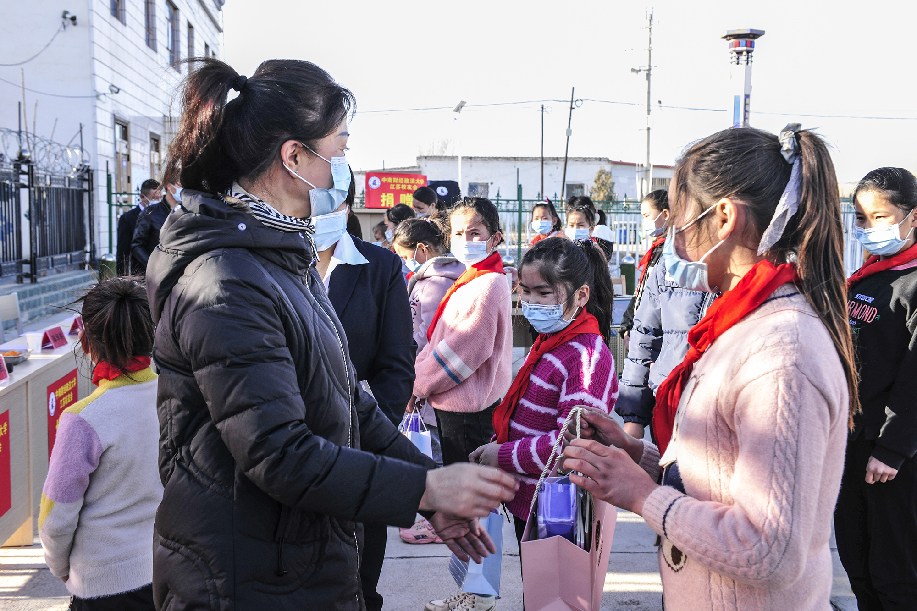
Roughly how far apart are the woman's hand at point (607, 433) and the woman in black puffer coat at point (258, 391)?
0.39m

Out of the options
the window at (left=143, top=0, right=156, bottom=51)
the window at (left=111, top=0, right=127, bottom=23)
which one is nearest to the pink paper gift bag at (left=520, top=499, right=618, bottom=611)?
the window at (left=111, top=0, right=127, bottom=23)

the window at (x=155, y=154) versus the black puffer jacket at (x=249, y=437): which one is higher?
the window at (x=155, y=154)

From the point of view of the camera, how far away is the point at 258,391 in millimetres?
1474

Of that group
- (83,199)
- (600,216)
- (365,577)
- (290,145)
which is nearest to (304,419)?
(290,145)

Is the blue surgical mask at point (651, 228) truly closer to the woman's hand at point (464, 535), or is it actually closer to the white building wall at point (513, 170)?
the woman's hand at point (464, 535)

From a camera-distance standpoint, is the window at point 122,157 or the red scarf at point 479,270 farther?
the window at point 122,157

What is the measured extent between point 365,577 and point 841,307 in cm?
233

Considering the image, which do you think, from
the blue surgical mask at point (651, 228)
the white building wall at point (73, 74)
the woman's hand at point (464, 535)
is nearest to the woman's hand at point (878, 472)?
the woman's hand at point (464, 535)

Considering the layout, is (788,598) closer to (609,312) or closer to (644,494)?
(644,494)

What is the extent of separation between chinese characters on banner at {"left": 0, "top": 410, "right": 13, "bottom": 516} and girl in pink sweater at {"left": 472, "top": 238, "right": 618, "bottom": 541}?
8.25 ft

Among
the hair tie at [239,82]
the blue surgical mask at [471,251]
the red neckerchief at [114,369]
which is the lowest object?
the red neckerchief at [114,369]

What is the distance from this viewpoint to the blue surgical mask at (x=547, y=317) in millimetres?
3033

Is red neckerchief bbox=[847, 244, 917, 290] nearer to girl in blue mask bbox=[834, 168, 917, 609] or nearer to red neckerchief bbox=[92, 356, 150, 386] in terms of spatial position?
girl in blue mask bbox=[834, 168, 917, 609]

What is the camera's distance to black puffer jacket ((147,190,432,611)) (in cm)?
149
